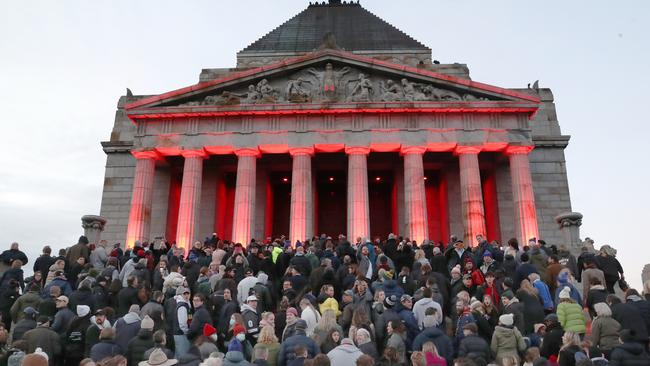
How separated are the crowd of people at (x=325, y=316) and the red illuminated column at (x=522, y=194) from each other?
11.4 m

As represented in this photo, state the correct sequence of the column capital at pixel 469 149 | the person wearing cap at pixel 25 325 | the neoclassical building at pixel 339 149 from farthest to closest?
the column capital at pixel 469 149 < the neoclassical building at pixel 339 149 < the person wearing cap at pixel 25 325

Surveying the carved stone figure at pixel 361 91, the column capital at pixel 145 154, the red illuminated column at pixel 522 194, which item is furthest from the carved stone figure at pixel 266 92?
the red illuminated column at pixel 522 194

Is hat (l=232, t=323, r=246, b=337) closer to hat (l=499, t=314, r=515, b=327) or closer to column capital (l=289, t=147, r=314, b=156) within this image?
hat (l=499, t=314, r=515, b=327)

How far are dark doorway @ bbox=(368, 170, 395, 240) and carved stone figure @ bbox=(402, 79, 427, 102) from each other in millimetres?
7673

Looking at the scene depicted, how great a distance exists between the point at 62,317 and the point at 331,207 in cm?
2772

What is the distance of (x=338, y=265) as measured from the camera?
695 inches

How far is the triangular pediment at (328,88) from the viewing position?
3173cm

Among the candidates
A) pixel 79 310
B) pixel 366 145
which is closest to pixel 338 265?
pixel 79 310

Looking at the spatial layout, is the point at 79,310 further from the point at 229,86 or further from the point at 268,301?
the point at 229,86

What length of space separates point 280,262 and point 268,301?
407 cm

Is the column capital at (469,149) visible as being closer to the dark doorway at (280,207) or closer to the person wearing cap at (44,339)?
the dark doorway at (280,207)

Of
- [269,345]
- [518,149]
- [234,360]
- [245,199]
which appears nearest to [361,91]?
[245,199]

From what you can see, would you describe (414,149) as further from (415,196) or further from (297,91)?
(297,91)

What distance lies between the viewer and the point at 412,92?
31953 mm
